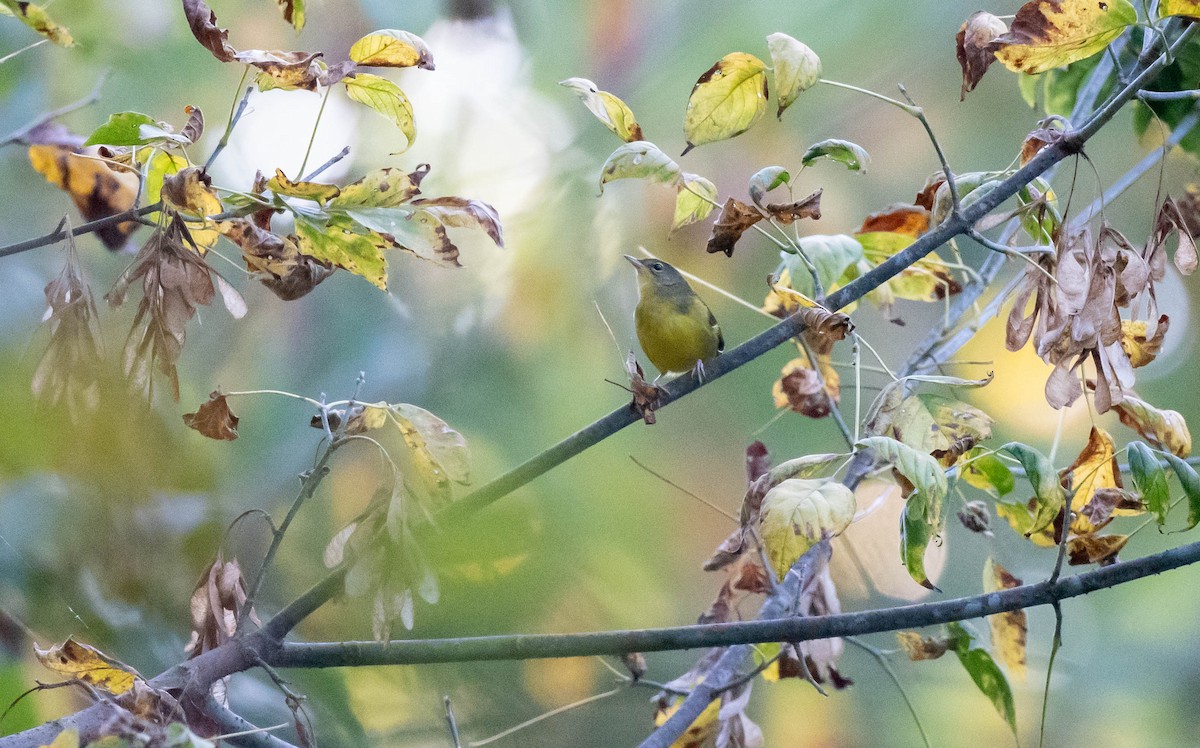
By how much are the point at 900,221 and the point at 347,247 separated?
0.62 m

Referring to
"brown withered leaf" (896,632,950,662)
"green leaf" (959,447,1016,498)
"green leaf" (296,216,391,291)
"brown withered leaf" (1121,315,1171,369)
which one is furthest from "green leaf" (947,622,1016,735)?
"green leaf" (296,216,391,291)

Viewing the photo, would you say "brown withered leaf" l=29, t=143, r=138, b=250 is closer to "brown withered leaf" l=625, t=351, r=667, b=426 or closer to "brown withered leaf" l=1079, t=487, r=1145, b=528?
"brown withered leaf" l=625, t=351, r=667, b=426

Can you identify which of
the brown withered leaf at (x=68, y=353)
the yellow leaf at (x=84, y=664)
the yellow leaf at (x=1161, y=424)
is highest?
the brown withered leaf at (x=68, y=353)

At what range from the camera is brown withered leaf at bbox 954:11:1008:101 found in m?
0.69

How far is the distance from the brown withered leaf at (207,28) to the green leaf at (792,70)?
352mm

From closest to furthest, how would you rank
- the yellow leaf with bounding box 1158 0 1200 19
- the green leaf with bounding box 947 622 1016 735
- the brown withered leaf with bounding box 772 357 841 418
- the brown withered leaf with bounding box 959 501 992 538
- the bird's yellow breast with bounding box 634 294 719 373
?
the yellow leaf with bounding box 1158 0 1200 19
the green leaf with bounding box 947 622 1016 735
the brown withered leaf with bounding box 959 501 992 538
the brown withered leaf with bounding box 772 357 841 418
the bird's yellow breast with bounding box 634 294 719 373

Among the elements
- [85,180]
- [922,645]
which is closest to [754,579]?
[922,645]

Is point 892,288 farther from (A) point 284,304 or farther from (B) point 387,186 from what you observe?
(A) point 284,304

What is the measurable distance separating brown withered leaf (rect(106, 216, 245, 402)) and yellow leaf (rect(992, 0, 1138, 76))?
1.73 feet

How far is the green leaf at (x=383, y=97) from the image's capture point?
675 mm

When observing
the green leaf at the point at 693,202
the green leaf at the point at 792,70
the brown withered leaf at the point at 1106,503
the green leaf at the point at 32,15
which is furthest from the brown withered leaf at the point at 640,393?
the green leaf at the point at 32,15

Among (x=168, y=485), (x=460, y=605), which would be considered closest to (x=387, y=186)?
(x=168, y=485)

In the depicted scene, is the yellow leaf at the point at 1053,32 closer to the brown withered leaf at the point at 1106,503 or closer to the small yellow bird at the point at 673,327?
the brown withered leaf at the point at 1106,503

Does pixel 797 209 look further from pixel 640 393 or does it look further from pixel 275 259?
pixel 275 259
